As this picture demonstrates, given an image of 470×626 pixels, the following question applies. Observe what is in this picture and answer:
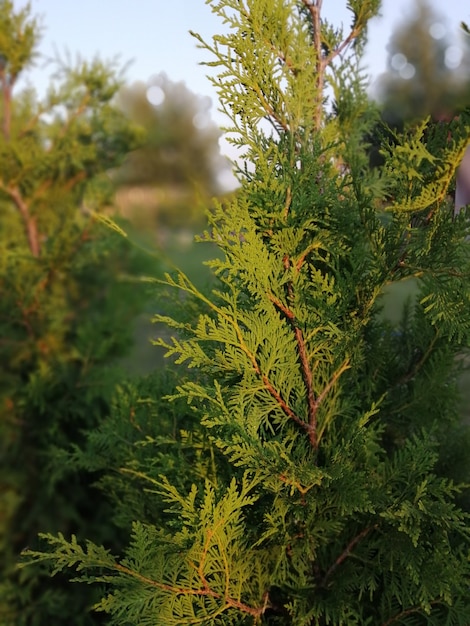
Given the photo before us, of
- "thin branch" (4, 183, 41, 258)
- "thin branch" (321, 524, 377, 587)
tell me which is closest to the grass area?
"thin branch" (4, 183, 41, 258)

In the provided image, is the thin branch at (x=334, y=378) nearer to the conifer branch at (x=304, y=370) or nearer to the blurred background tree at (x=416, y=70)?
the conifer branch at (x=304, y=370)

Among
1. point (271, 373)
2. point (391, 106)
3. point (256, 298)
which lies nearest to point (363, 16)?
point (391, 106)

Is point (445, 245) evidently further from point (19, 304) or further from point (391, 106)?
point (19, 304)

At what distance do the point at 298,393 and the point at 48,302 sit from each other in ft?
14.0

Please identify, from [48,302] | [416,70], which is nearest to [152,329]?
[48,302]

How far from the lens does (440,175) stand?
203 cm

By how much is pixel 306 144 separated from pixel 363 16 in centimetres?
90

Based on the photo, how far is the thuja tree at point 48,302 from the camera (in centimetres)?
577

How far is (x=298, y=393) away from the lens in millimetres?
2305

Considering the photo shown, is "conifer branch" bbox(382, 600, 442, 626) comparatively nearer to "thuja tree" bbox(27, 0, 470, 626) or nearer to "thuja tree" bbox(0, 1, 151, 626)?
"thuja tree" bbox(27, 0, 470, 626)

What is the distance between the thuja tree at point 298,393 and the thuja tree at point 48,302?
135 inches

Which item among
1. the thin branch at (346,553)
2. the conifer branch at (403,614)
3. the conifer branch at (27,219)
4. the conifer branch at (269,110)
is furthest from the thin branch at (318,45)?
the conifer branch at (27,219)

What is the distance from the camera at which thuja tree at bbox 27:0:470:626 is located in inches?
81.6

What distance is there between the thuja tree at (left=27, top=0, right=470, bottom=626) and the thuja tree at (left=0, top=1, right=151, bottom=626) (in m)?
3.42
